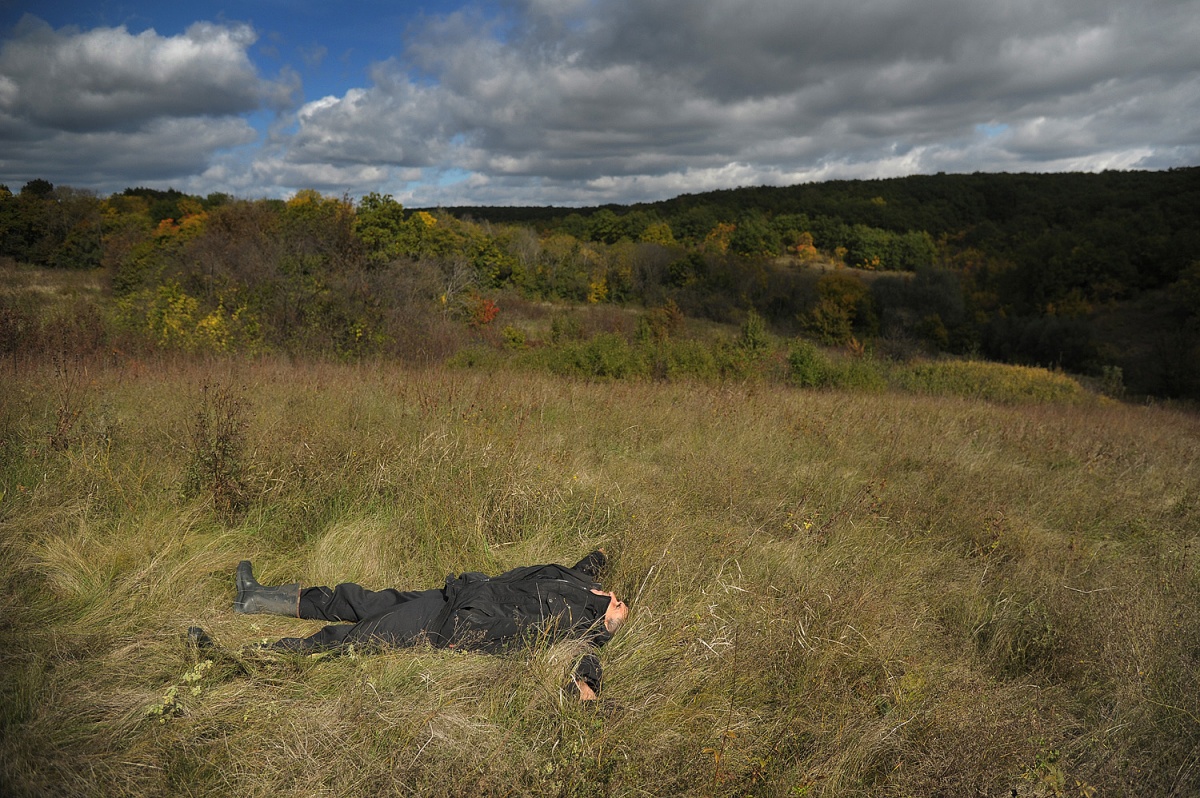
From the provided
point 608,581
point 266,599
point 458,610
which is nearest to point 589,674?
point 458,610

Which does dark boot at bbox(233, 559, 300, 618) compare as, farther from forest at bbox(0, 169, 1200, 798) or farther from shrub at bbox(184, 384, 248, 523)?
shrub at bbox(184, 384, 248, 523)

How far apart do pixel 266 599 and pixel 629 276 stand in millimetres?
40308

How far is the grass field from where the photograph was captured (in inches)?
94.0

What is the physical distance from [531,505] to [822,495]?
2.71m

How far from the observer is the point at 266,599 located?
3443mm

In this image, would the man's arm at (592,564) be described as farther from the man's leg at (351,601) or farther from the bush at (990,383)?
the bush at (990,383)

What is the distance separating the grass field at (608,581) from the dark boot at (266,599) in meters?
0.13

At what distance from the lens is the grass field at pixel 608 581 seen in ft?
7.83

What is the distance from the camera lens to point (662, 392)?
9.22 metres

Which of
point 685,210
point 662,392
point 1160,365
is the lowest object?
point 1160,365

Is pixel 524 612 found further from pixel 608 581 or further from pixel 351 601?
pixel 351 601

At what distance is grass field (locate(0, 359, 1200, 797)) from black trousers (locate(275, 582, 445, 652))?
0.55ft

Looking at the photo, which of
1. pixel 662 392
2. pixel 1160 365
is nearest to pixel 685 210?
pixel 1160 365

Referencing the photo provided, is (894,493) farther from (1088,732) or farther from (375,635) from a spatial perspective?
(375,635)
